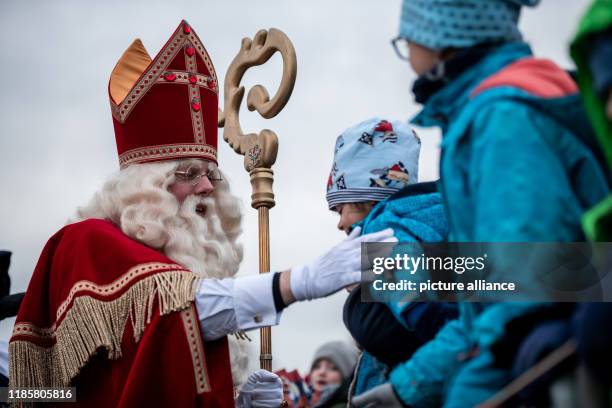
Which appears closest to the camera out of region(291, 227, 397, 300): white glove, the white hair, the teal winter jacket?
the teal winter jacket

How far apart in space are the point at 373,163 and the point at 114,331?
49.3 inches

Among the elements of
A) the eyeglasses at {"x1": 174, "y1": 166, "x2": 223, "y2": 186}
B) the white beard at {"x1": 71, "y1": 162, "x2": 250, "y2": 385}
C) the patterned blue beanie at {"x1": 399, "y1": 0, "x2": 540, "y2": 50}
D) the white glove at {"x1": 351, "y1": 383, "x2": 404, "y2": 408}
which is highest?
the patterned blue beanie at {"x1": 399, "y1": 0, "x2": 540, "y2": 50}

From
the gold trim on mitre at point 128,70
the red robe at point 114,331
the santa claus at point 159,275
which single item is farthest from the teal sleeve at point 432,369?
the gold trim on mitre at point 128,70


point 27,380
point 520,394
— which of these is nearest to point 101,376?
point 27,380

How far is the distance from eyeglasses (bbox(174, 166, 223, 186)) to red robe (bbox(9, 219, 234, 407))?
43 centimetres

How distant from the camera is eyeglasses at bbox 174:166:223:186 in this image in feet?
14.5

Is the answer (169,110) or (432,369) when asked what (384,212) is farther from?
(169,110)

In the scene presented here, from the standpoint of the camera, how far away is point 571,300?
2.10 metres

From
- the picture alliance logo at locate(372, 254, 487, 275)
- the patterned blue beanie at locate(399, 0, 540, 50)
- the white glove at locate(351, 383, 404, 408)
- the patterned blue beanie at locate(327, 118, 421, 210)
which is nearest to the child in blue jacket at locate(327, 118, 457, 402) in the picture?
the patterned blue beanie at locate(327, 118, 421, 210)

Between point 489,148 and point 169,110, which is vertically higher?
point 169,110

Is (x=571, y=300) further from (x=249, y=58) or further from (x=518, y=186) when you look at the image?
(x=249, y=58)

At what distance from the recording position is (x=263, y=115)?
16.5 ft

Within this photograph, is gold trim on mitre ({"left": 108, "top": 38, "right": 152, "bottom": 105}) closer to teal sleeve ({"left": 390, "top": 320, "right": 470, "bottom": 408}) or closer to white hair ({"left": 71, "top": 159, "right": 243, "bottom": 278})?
white hair ({"left": 71, "top": 159, "right": 243, "bottom": 278})

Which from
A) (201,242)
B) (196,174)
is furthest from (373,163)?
(196,174)
